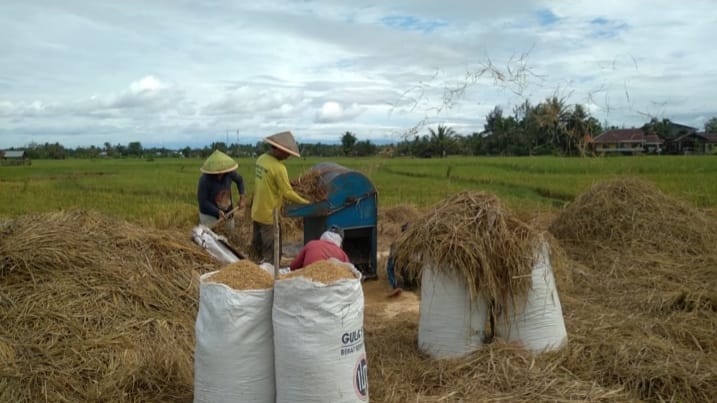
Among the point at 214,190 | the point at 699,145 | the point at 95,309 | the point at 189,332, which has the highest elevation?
the point at 699,145

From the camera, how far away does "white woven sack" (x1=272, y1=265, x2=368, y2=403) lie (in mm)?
2768

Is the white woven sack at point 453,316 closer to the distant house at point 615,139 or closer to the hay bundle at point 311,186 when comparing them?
the hay bundle at point 311,186

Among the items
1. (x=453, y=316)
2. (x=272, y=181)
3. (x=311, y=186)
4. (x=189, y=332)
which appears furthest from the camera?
(x=311, y=186)

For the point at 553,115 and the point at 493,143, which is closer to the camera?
the point at 553,115

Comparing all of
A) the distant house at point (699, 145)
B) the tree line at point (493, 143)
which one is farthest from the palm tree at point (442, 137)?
the distant house at point (699, 145)

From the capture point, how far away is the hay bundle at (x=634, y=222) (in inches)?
285

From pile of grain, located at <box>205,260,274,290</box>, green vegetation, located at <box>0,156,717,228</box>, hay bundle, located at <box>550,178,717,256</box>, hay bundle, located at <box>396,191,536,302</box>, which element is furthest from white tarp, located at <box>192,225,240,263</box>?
hay bundle, located at <box>550,178,717,256</box>

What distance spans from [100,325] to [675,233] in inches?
259

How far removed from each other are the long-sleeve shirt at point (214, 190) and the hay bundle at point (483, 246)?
3.98 metres

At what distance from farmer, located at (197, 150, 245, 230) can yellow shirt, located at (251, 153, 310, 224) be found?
924 millimetres

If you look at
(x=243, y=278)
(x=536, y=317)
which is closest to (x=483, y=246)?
(x=536, y=317)

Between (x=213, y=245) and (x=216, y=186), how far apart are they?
4.49 ft

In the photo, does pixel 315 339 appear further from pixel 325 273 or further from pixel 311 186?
pixel 311 186

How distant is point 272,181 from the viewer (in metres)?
6.07
